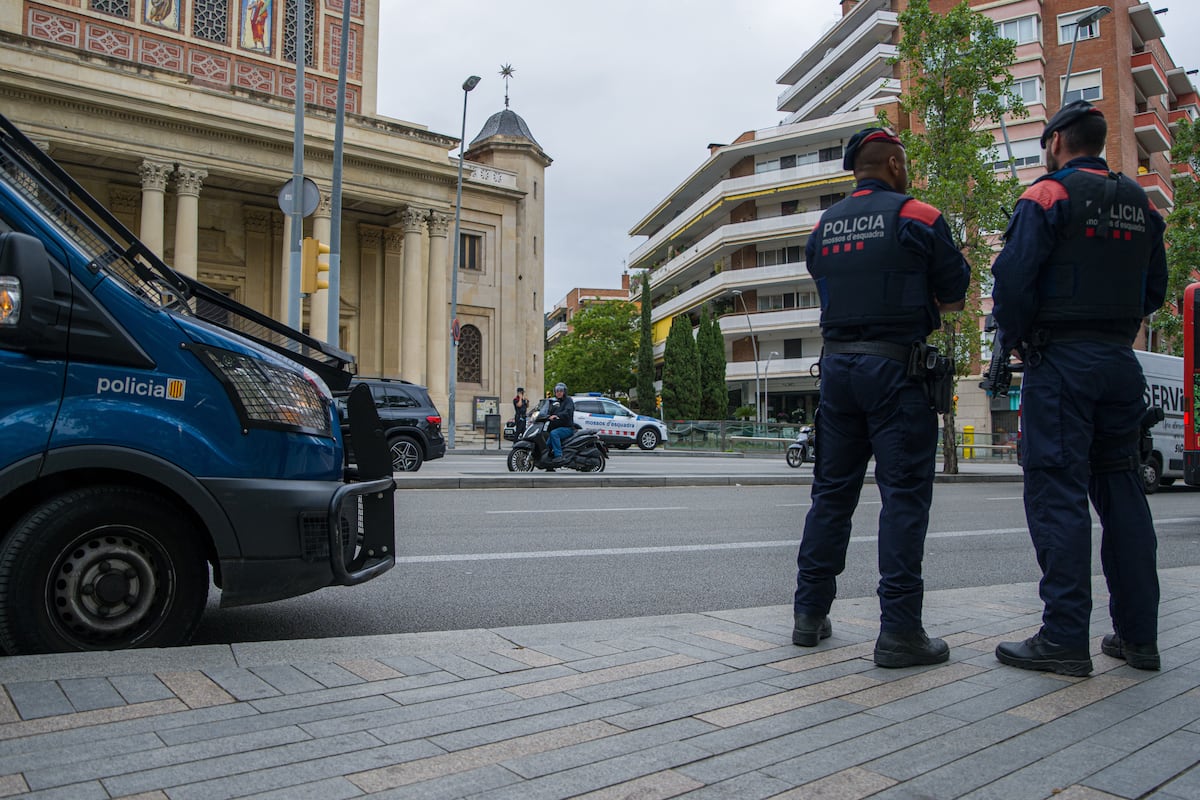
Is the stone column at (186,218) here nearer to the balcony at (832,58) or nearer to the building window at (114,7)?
the building window at (114,7)

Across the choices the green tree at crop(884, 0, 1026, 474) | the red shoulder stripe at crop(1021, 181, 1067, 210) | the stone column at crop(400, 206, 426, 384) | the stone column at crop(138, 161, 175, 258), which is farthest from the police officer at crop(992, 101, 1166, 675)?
the stone column at crop(400, 206, 426, 384)

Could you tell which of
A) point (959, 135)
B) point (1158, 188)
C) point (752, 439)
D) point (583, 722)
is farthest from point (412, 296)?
point (1158, 188)

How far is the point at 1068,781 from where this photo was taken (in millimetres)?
2328

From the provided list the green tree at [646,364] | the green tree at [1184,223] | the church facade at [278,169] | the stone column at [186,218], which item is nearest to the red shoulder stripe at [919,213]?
the green tree at [1184,223]

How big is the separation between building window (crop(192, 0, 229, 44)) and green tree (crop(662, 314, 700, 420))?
1116 inches

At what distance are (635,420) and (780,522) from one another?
23.1m

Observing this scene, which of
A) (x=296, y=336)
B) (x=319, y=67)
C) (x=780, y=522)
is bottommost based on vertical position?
(x=780, y=522)

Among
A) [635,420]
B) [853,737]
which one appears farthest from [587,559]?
[635,420]

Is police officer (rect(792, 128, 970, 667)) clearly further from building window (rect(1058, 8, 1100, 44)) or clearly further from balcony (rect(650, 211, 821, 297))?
building window (rect(1058, 8, 1100, 44))

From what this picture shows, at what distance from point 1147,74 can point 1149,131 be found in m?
2.94

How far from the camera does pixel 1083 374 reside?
11.6 ft

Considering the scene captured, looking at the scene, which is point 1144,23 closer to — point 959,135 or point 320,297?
point 959,135

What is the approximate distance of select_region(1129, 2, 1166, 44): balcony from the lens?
4703 centimetres

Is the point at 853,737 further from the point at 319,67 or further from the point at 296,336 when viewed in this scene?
the point at 319,67
